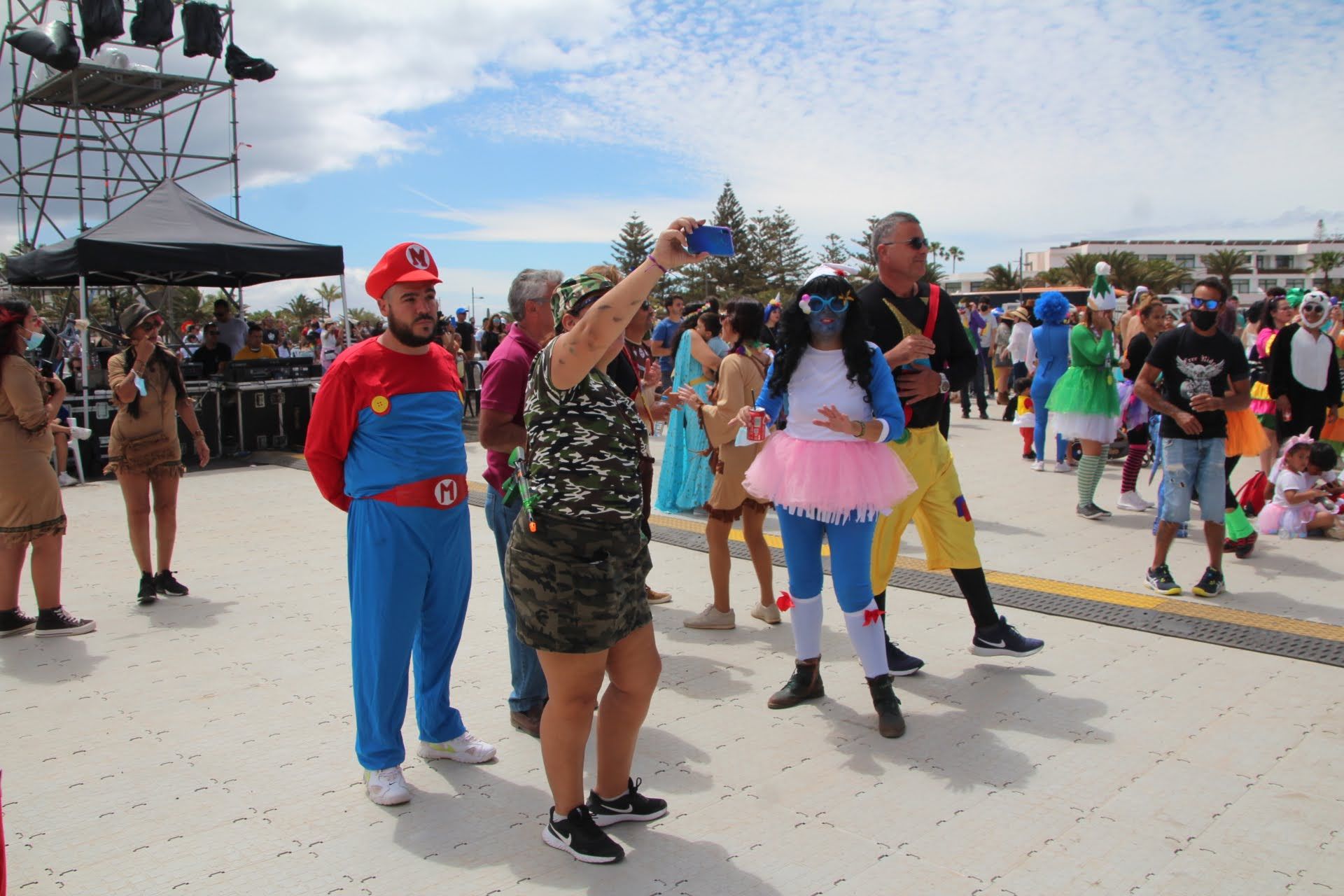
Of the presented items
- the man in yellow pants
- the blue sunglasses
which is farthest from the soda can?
the man in yellow pants

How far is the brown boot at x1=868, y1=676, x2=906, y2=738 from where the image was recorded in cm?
388

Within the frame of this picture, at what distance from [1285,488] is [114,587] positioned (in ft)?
26.4

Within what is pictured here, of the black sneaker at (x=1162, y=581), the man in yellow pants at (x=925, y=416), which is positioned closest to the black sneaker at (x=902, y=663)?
the man in yellow pants at (x=925, y=416)

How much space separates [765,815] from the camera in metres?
3.30

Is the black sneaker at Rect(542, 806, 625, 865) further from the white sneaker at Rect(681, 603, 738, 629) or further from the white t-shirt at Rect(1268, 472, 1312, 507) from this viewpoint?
the white t-shirt at Rect(1268, 472, 1312, 507)

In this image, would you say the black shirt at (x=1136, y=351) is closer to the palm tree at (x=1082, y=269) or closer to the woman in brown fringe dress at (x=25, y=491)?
Result: the woman in brown fringe dress at (x=25, y=491)

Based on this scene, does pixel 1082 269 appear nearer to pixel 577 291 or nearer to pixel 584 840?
pixel 577 291

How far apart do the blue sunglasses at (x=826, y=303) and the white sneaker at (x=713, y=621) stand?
6.71ft

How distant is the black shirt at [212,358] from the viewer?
44.0 feet

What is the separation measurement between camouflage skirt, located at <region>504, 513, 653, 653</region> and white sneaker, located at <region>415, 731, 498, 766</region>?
38.9 inches

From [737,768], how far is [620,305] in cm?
188

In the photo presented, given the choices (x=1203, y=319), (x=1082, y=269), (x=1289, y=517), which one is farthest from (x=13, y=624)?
(x=1082, y=269)

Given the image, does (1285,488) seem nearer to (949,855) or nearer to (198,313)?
(949,855)

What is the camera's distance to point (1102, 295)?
8.86 meters
